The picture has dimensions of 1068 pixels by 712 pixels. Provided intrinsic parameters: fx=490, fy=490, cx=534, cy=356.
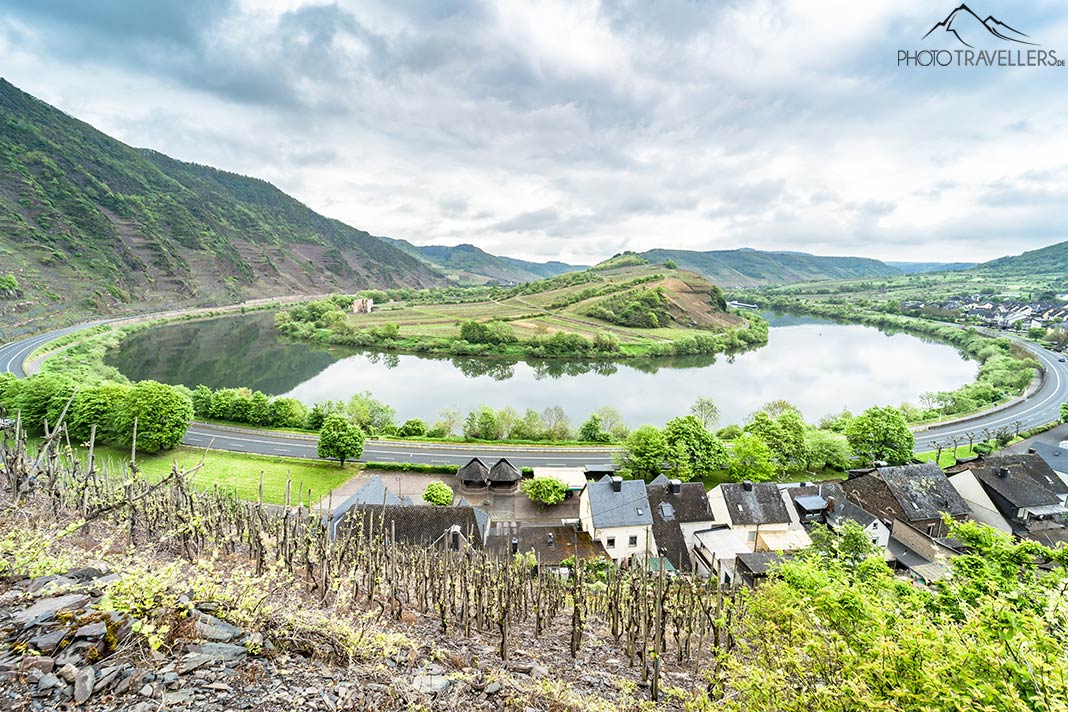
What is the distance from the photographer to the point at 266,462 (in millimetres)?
36344

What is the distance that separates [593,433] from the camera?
4534 cm

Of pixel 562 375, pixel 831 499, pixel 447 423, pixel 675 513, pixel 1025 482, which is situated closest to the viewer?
pixel 675 513

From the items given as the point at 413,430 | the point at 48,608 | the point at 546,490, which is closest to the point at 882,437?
the point at 546,490

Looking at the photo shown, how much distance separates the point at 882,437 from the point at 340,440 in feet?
137

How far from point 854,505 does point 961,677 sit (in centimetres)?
2604

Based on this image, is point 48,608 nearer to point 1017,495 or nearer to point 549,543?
point 549,543

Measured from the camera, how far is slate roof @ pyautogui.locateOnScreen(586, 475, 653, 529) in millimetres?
24547

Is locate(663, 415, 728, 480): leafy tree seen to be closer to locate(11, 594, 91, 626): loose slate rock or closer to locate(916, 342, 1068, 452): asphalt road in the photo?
locate(916, 342, 1068, 452): asphalt road

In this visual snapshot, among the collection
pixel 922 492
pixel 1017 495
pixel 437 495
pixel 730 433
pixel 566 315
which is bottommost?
pixel 730 433

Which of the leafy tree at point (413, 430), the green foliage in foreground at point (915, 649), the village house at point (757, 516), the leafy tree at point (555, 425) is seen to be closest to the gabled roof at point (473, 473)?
the leafy tree at point (413, 430)

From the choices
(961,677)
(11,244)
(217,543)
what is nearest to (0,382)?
(217,543)

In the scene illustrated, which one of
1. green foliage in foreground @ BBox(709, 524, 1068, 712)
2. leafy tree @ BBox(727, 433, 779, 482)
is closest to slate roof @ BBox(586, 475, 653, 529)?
leafy tree @ BBox(727, 433, 779, 482)

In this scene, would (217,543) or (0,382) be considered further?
(0,382)

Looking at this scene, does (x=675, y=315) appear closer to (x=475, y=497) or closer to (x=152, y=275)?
(x=475, y=497)
